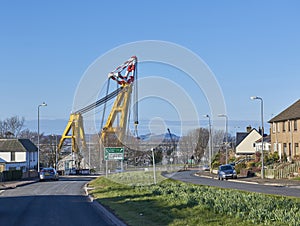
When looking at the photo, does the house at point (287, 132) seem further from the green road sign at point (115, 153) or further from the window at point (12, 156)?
the window at point (12, 156)

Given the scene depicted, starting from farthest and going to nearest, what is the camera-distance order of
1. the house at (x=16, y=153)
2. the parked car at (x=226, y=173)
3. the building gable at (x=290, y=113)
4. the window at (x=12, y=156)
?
the window at (x=12, y=156)
the house at (x=16, y=153)
the building gable at (x=290, y=113)
the parked car at (x=226, y=173)

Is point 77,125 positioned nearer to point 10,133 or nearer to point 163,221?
point 163,221

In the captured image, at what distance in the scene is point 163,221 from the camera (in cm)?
1577

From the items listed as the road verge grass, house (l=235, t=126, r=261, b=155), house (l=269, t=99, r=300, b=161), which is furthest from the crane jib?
house (l=235, t=126, r=261, b=155)

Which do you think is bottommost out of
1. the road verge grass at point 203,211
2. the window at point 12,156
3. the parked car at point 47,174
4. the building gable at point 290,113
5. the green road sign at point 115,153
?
the parked car at point 47,174

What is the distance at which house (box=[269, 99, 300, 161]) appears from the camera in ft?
204

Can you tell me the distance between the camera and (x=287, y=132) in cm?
6481

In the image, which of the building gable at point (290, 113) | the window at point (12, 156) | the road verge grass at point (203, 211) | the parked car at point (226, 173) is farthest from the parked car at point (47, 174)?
the road verge grass at point (203, 211)

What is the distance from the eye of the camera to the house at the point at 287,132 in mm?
62062

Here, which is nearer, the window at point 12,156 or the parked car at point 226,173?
the parked car at point 226,173

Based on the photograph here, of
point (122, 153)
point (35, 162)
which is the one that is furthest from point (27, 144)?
point (122, 153)

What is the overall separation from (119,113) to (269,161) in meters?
24.1

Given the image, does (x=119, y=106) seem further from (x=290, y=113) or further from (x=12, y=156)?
(x=12, y=156)

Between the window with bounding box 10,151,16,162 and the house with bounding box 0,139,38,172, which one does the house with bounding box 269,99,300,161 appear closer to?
the house with bounding box 0,139,38,172
